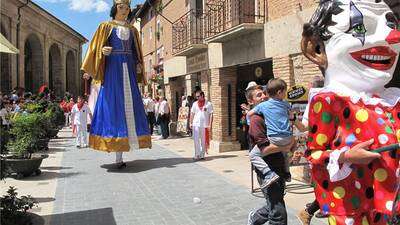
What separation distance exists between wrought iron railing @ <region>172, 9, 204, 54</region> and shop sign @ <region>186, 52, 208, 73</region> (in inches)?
17.6

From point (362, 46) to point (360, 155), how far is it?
683mm

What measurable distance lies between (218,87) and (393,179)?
426 inches

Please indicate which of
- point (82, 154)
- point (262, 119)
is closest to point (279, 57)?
point (262, 119)

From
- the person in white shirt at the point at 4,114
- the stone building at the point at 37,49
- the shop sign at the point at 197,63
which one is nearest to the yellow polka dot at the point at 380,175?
the person in white shirt at the point at 4,114

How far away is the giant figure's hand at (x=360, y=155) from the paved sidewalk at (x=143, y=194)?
3.09 metres

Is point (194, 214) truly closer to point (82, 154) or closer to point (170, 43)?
point (82, 154)

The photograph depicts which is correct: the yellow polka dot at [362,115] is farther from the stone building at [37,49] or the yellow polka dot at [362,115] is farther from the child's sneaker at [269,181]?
the stone building at [37,49]

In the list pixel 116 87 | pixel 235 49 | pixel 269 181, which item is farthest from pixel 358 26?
pixel 235 49

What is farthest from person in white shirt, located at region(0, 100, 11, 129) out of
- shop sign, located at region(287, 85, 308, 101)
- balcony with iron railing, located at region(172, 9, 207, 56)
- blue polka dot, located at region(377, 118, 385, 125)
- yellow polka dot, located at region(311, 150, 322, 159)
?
blue polka dot, located at region(377, 118, 385, 125)

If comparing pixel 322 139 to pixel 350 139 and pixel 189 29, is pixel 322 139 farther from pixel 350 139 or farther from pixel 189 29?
pixel 189 29

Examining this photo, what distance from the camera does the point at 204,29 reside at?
1484 cm

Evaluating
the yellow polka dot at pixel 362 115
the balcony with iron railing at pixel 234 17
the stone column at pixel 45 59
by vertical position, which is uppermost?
the stone column at pixel 45 59

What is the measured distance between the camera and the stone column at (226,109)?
13.5 meters

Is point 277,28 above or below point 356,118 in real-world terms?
above
